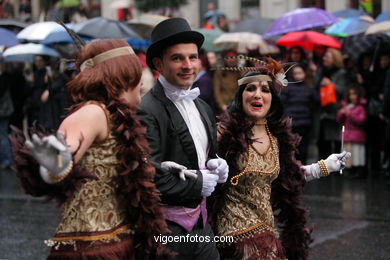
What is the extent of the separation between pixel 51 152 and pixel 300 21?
34.0 feet

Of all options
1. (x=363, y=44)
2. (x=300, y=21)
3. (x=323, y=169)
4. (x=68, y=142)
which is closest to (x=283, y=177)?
(x=323, y=169)

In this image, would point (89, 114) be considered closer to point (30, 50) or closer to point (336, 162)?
point (336, 162)

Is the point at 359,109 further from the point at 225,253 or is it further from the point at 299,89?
the point at 225,253

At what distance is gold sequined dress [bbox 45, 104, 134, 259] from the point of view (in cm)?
359

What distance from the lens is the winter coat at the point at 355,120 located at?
11.8 m

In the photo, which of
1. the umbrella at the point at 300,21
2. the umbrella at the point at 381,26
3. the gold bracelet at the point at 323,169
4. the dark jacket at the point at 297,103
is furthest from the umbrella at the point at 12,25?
the gold bracelet at the point at 323,169

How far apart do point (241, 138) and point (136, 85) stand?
1295mm

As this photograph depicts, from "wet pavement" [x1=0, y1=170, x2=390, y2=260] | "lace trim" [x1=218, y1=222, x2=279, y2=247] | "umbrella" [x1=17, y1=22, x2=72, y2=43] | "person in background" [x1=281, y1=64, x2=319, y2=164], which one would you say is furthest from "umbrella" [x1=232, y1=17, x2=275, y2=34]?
"lace trim" [x1=218, y1=222, x2=279, y2=247]

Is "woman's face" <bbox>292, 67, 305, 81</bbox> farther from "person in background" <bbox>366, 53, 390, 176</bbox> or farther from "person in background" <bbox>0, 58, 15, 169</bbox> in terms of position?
"person in background" <bbox>0, 58, 15, 169</bbox>

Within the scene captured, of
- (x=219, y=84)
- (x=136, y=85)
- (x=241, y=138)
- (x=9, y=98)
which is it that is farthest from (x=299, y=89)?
(x=136, y=85)

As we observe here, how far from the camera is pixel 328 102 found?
11.9 m

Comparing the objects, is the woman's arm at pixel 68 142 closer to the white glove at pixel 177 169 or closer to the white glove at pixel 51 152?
the white glove at pixel 51 152

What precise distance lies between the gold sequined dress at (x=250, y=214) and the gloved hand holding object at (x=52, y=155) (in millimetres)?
1757

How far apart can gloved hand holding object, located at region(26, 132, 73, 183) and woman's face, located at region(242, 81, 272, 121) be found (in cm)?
197
